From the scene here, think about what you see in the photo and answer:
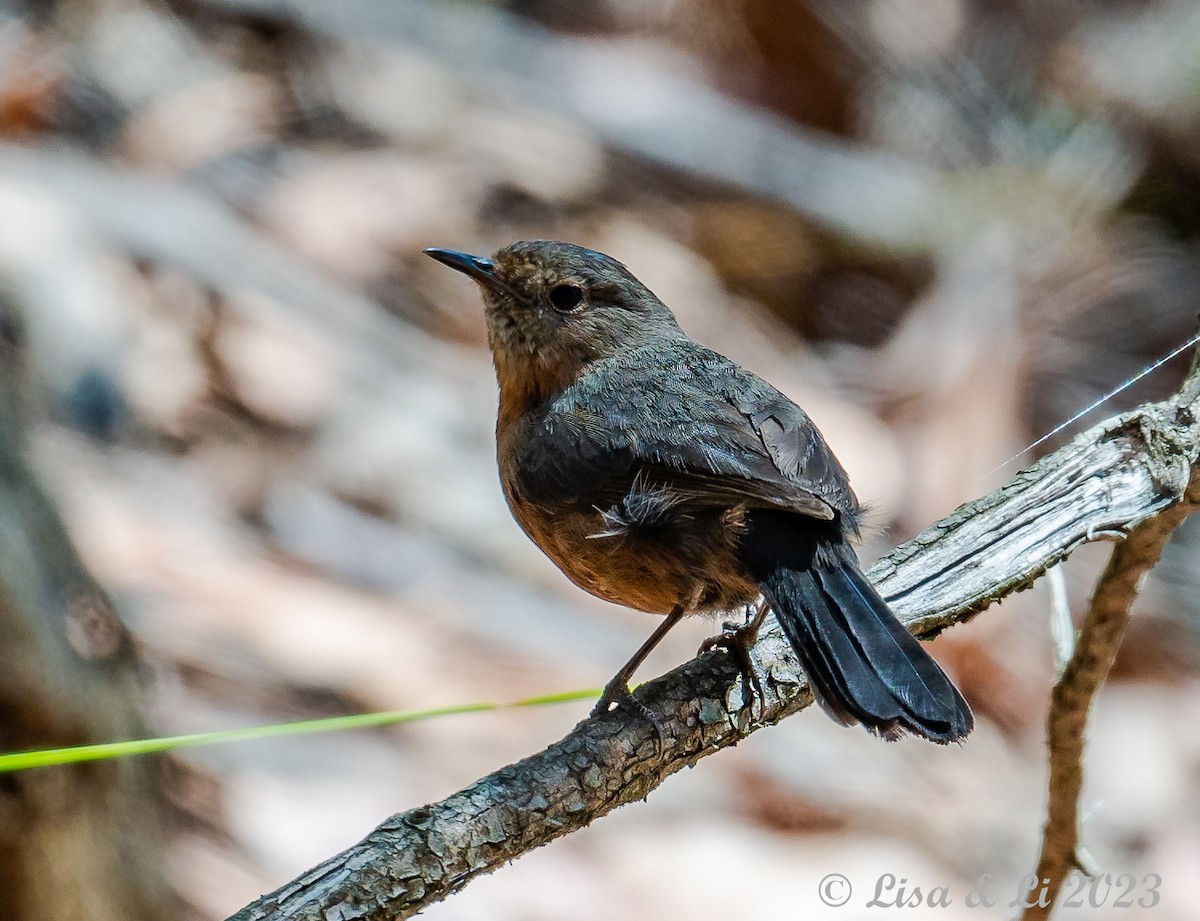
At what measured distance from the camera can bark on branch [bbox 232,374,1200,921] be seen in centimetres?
252

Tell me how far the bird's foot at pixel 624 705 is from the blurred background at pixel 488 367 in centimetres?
201

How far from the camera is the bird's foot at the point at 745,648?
3.10 m

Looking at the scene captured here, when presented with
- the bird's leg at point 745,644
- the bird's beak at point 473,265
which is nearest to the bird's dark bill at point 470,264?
the bird's beak at point 473,265

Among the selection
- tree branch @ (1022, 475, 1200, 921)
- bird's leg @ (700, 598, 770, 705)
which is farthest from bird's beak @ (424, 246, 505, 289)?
tree branch @ (1022, 475, 1200, 921)

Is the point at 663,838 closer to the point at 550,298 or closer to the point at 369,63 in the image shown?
the point at 550,298

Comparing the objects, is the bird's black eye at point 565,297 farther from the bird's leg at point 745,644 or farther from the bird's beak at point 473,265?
the bird's leg at point 745,644

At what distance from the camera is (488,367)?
770cm

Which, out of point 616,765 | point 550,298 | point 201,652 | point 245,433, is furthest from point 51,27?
point 616,765

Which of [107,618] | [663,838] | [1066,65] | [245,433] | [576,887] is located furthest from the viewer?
[1066,65]

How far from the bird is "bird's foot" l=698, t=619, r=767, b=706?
1 centimetres

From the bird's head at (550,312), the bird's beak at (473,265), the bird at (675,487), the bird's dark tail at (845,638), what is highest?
the bird's beak at (473,265)

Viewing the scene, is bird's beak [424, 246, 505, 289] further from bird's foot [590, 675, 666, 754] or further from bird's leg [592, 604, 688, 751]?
bird's foot [590, 675, 666, 754]

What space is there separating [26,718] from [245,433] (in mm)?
2852

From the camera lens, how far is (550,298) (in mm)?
3863
